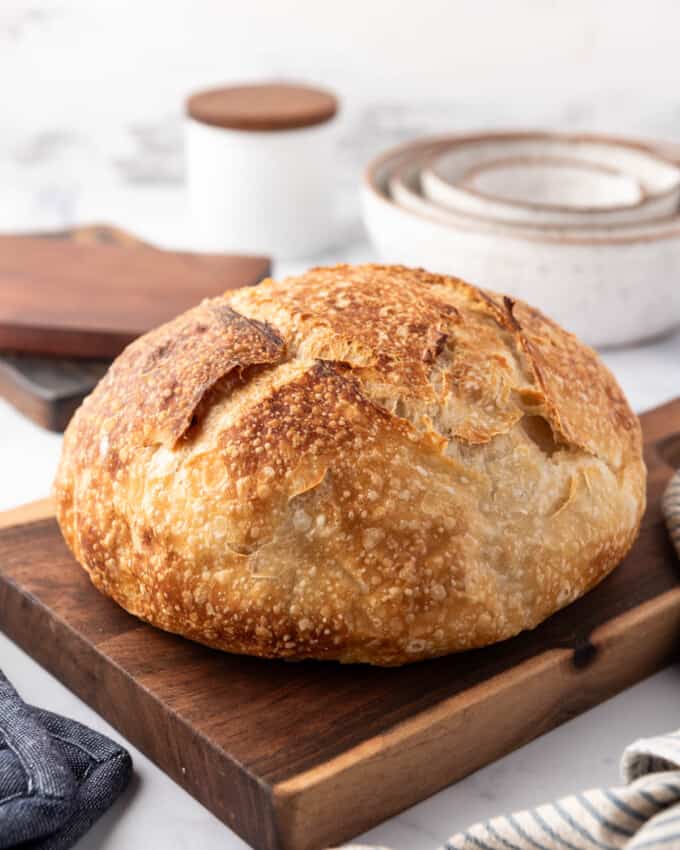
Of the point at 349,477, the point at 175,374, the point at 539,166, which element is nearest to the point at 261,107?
the point at 539,166

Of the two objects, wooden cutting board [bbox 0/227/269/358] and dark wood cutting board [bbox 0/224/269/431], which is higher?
wooden cutting board [bbox 0/227/269/358]

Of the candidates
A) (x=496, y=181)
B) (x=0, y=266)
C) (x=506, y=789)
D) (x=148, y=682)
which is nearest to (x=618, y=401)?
(x=506, y=789)

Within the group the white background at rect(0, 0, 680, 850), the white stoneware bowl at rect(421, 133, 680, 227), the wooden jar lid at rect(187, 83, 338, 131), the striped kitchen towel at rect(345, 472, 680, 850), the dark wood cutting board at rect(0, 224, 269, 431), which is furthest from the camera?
A: the white background at rect(0, 0, 680, 850)

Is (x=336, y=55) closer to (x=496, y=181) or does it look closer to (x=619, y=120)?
(x=619, y=120)

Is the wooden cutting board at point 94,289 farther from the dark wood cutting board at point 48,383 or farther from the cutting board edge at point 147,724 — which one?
the cutting board edge at point 147,724

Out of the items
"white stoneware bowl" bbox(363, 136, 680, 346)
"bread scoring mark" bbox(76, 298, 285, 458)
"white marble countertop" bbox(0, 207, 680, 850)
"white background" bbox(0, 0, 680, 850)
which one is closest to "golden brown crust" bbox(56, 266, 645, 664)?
"bread scoring mark" bbox(76, 298, 285, 458)

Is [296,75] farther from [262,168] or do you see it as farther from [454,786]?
[454,786]

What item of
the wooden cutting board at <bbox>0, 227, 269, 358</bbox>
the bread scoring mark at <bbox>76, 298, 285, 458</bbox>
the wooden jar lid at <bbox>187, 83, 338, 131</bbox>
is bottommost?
the wooden cutting board at <bbox>0, 227, 269, 358</bbox>

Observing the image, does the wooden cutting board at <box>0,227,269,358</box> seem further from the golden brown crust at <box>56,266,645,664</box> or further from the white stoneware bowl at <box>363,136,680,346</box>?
the golden brown crust at <box>56,266,645,664</box>
